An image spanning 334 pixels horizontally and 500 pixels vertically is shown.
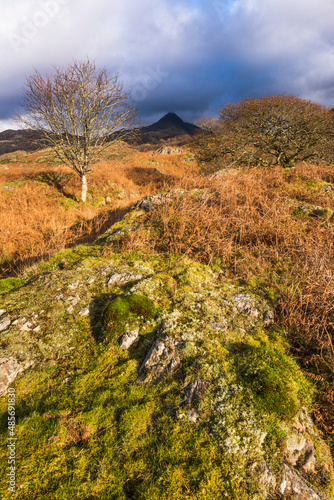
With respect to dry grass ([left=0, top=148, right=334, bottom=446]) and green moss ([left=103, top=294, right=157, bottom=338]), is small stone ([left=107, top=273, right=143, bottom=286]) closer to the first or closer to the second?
green moss ([left=103, top=294, right=157, bottom=338])

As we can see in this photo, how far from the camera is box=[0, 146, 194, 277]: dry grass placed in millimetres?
7766

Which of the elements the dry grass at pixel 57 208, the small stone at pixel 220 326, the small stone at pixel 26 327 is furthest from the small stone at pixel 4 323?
the dry grass at pixel 57 208

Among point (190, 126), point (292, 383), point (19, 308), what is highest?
point (190, 126)

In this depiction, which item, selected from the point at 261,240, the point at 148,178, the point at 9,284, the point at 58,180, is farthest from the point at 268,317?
the point at 148,178

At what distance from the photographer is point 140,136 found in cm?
5888

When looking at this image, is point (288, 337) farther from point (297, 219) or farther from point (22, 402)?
point (297, 219)

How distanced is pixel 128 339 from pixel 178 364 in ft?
2.67

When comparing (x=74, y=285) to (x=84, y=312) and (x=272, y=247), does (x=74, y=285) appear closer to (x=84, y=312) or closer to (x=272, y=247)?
(x=84, y=312)

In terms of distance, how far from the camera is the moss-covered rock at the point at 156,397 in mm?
1875

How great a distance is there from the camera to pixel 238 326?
3.38 metres

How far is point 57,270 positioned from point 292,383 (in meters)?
4.42

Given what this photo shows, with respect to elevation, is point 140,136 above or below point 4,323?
above

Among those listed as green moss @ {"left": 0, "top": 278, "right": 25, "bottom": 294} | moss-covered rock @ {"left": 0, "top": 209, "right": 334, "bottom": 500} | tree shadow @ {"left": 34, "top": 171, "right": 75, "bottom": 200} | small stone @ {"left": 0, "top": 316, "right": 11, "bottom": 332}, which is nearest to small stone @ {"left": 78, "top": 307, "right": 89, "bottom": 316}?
moss-covered rock @ {"left": 0, "top": 209, "right": 334, "bottom": 500}

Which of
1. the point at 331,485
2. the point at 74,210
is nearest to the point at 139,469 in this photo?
the point at 331,485
